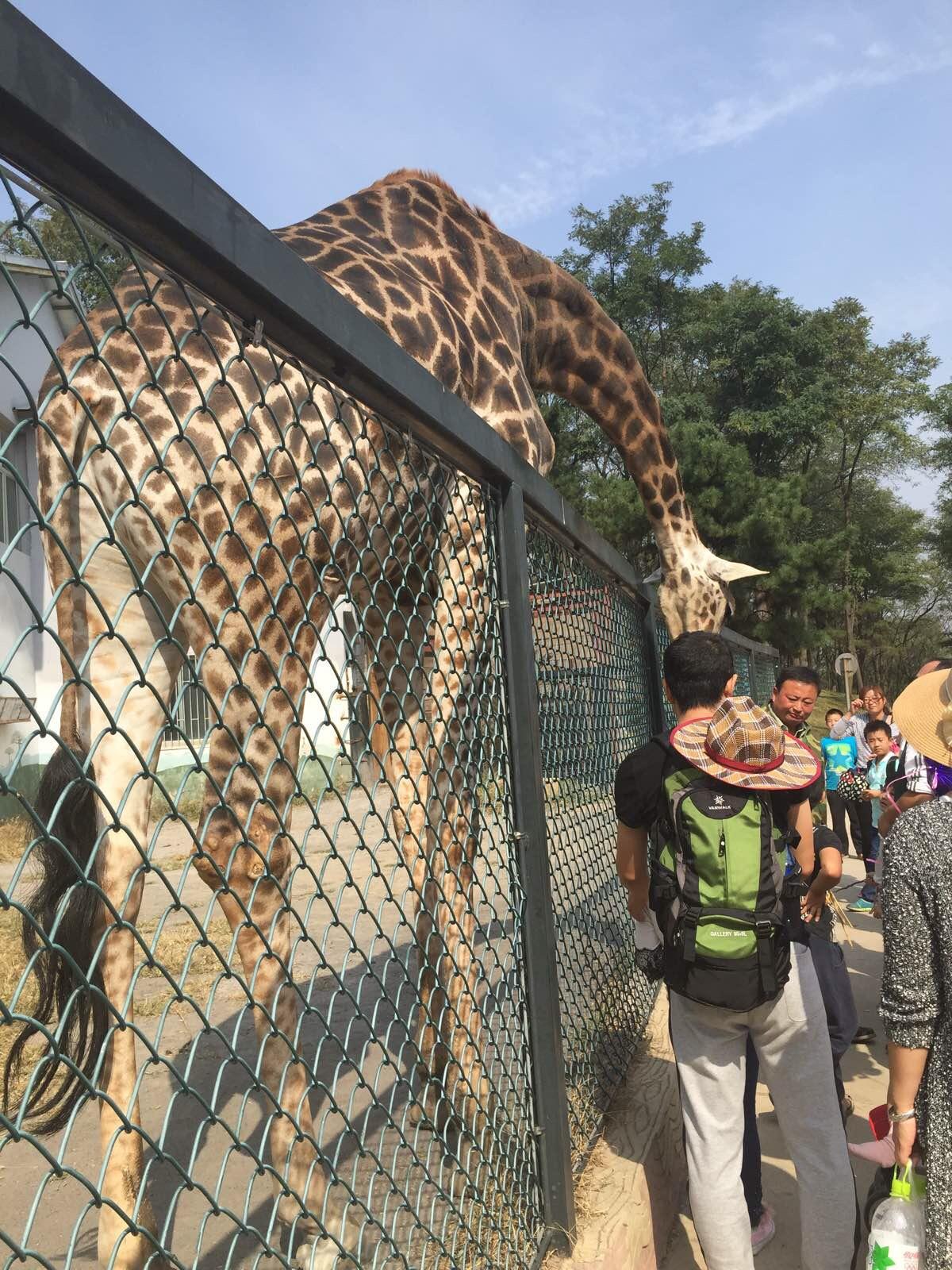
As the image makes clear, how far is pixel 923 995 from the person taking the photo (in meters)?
2.13

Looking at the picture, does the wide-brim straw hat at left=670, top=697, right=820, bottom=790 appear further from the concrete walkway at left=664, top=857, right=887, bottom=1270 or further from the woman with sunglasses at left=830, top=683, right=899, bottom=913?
the woman with sunglasses at left=830, top=683, right=899, bottom=913

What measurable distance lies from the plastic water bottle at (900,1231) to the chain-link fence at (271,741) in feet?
2.39

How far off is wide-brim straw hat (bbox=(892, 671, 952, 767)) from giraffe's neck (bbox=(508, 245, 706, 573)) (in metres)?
3.12

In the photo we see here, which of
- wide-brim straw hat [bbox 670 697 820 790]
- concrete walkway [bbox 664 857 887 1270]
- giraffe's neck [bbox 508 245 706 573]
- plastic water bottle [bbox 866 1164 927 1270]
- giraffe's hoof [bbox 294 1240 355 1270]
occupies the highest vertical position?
giraffe's neck [bbox 508 245 706 573]

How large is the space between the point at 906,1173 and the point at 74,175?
2392 millimetres

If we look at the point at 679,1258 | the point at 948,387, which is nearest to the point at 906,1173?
the point at 679,1258

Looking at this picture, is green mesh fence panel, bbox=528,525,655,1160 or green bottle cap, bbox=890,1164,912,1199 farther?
green mesh fence panel, bbox=528,525,655,1160

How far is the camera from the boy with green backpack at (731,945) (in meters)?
2.55

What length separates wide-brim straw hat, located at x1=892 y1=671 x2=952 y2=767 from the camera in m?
2.28

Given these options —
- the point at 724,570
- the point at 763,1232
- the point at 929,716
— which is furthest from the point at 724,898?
the point at 724,570

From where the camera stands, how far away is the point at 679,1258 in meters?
3.08

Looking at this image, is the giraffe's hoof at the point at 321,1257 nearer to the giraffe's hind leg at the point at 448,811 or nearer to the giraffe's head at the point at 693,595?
the giraffe's hind leg at the point at 448,811

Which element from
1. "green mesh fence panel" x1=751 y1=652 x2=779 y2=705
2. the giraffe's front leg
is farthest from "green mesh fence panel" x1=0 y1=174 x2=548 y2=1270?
"green mesh fence panel" x1=751 y1=652 x2=779 y2=705

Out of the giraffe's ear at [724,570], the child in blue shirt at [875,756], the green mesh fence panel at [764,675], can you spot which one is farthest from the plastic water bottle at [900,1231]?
the green mesh fence panel at [764,675]
